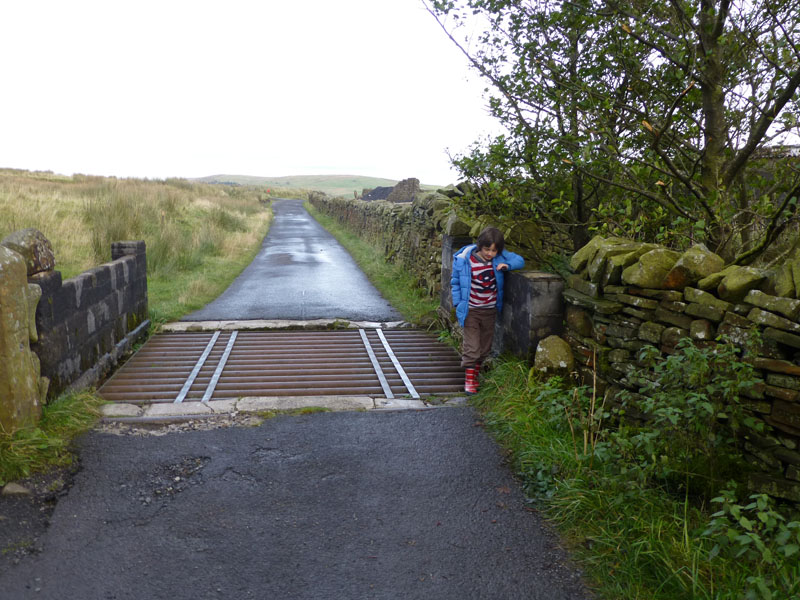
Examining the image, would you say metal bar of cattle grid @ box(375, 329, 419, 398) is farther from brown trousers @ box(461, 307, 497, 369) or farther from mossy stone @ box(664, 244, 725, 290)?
mossy stone @ box(664, 244, 725, 290)

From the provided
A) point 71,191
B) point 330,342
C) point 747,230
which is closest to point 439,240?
point 330,342

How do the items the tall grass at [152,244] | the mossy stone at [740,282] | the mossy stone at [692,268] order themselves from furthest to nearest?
1. the tall grass at [152,244]
2. the mossy stone at [692,268]
3. the mossy stone at [740,282]

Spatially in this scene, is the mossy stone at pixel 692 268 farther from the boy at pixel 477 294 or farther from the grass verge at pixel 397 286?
the grass verge at pixel 397 286

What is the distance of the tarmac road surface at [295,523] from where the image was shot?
2.67 m

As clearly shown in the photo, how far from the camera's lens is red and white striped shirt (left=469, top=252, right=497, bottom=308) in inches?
207

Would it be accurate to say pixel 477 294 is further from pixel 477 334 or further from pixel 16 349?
pixel 16 349

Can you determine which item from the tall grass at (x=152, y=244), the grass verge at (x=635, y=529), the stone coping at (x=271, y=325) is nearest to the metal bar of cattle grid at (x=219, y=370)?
the stone coping at (x=271, y=325)

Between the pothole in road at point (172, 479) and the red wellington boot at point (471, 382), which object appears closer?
the pothole in road at point (172, 479)

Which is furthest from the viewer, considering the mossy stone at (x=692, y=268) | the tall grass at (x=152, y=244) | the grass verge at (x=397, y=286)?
the tall grass at (x=152, y=244)

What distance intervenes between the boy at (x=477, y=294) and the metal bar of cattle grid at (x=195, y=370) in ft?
8.25

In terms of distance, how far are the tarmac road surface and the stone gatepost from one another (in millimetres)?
475

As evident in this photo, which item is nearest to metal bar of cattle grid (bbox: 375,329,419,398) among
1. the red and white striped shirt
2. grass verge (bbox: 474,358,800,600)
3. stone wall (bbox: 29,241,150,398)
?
the red and white striped shirt

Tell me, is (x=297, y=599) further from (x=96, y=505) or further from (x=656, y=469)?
(x=656, y=469)

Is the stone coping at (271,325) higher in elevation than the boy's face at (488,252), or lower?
lower
